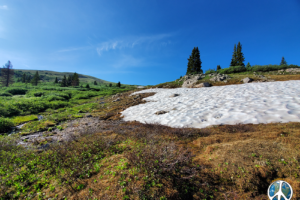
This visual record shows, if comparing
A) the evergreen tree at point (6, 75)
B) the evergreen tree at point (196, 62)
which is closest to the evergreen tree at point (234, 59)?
the evergreen tree at point (196, 62)

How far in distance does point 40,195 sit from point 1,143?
6.48m

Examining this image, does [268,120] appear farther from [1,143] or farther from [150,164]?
[1,143]

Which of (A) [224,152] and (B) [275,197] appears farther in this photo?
(A) [224,152]

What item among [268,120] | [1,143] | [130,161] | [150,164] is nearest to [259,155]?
[150,164]

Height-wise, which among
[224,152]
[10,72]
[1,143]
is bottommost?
[1,143]

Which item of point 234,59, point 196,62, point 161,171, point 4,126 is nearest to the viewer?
point 161,171

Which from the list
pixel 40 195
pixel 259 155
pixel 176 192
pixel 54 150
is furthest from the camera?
pixel 54 150

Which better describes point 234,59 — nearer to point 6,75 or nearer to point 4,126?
point 4,126

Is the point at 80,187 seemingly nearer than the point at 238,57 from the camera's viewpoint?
Yes

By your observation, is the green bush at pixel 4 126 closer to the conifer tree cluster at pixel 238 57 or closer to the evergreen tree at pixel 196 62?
the evergreen tree at pixel 196 62

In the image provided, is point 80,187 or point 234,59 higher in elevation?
point 234,59

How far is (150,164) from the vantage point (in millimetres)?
3670

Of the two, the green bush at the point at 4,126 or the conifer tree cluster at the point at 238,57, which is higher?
the conifer tree cluster at the point at 238,57

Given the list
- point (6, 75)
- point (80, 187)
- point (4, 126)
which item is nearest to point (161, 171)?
point (80, 187)
